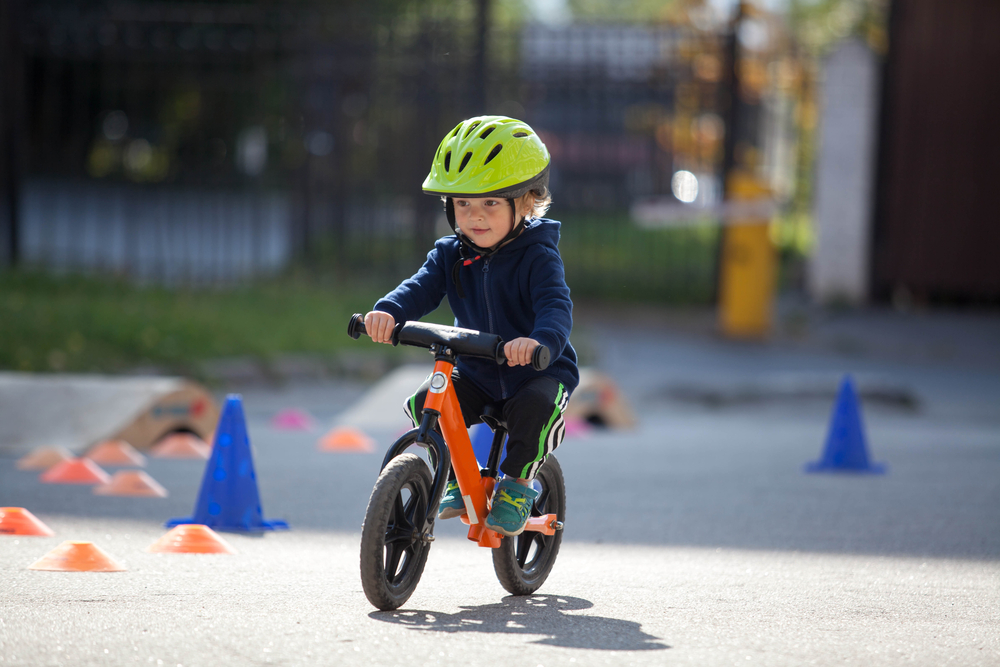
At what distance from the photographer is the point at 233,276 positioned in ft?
48.0

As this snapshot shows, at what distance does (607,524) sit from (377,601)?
2.08 metres

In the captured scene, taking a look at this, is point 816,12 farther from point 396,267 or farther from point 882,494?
point 882,494

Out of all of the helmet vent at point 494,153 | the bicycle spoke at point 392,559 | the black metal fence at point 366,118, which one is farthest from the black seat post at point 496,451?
the black metal fence at point 366,118

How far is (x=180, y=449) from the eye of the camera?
6910 millimetres

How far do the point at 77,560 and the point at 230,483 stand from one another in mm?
989

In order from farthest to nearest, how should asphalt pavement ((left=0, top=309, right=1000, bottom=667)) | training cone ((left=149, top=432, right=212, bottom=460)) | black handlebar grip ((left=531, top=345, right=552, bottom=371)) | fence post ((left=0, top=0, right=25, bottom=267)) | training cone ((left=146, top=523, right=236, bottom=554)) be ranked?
fence post ((left=0, top=0, right=25, bottom=267)), training cone ((left=149, top=432, right=212, bottom=460)), training cone ((left=146, top=523, right=236, bottom=554)), black handlebar grip ((left=531, top=345, right=552, bottom=371)), asphalt pavement ((left=0, top=309, right=1000, bottom=667))

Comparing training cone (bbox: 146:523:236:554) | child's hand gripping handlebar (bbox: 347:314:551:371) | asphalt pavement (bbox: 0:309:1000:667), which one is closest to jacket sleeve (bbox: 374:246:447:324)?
child's hand gripping handlebar (bbox: 347:314:551:371)

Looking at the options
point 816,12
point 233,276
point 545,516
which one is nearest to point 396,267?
point 233,276

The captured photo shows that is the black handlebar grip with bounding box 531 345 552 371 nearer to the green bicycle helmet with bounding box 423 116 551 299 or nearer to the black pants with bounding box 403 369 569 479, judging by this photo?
the black pants with bounding box 403 369 569 479

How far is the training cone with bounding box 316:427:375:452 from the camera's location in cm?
727

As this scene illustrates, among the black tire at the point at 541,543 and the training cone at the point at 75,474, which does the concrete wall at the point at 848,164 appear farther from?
the black tire at the point at 541,543

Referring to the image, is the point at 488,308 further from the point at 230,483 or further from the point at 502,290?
the point at 230,483

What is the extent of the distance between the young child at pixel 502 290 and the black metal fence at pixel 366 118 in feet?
33.2

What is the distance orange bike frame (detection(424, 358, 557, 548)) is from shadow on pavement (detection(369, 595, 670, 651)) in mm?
223
